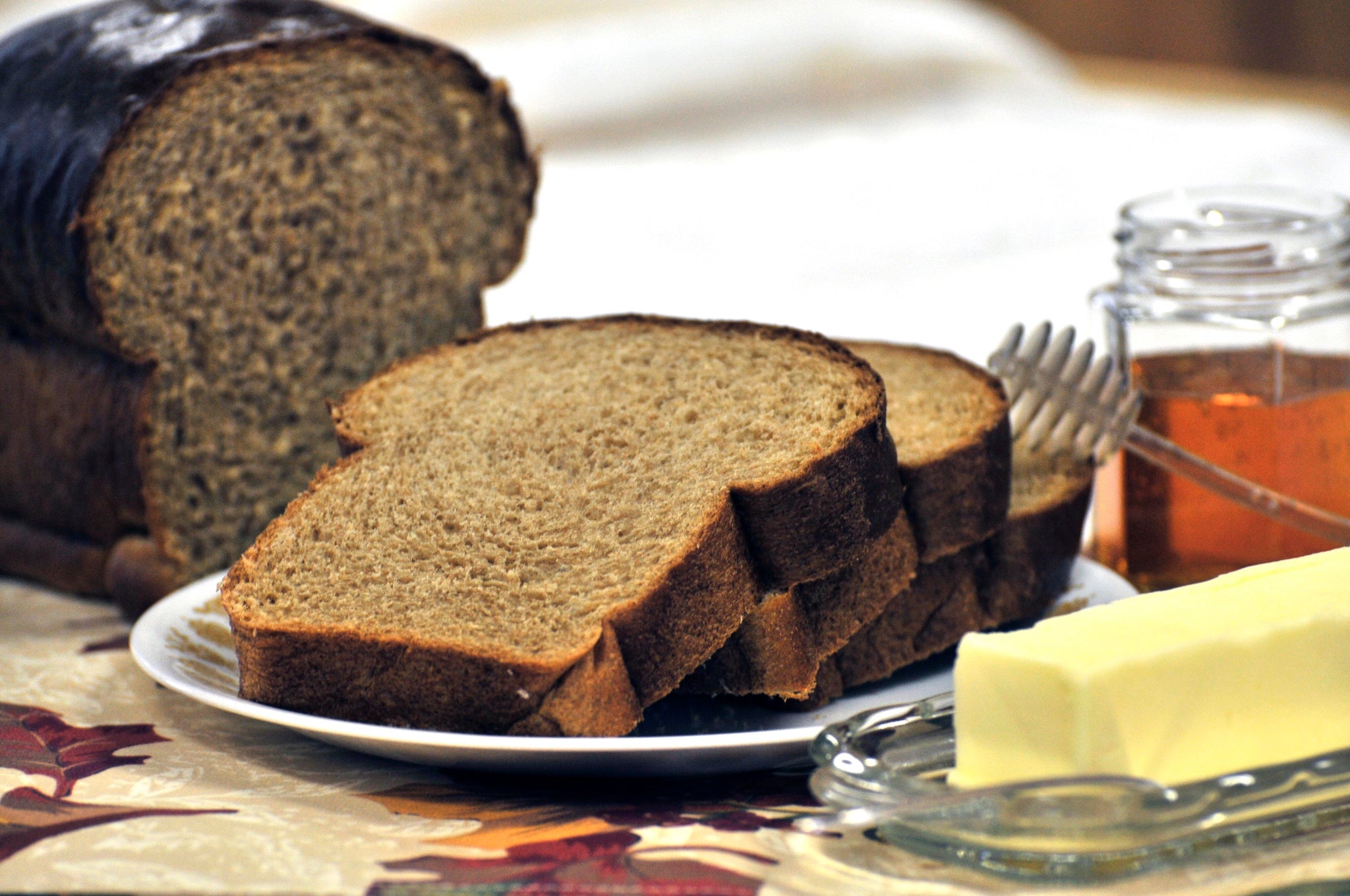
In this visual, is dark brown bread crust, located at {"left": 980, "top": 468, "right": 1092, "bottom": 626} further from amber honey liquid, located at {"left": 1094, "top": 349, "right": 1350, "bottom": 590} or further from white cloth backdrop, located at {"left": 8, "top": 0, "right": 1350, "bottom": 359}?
white cloth backdrop, located at {"left": 8, "top": 0, "right": 1350, "bottom": 359}

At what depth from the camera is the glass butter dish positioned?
1090mm

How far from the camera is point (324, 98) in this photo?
233 cm

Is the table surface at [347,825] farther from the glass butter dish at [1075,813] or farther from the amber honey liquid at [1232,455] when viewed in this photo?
the amber honey liquid at [1232,455]

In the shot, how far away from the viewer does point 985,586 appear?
5.87ft

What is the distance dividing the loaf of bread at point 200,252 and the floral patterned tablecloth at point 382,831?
61 centimetres

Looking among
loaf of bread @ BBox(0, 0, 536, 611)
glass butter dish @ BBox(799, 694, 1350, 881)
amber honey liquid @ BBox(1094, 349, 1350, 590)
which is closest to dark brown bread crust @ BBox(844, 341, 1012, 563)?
amber honey liquid @ BBox(1094, 349, 1350, 590)

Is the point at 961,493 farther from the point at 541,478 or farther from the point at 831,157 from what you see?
the point at 831,157

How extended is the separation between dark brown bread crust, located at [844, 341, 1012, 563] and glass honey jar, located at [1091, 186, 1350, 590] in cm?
38

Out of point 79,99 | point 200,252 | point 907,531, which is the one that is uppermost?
point 79,99

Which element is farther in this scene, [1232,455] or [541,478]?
[1232,455]

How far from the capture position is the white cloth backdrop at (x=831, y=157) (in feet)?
11.0

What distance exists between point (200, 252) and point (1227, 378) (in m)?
1.54

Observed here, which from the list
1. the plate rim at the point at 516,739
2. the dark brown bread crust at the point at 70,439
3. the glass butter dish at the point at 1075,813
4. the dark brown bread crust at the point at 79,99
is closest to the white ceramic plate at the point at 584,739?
the plate rim at the point at 516,739

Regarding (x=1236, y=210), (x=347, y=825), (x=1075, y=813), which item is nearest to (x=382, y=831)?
(x=347, y=825)
